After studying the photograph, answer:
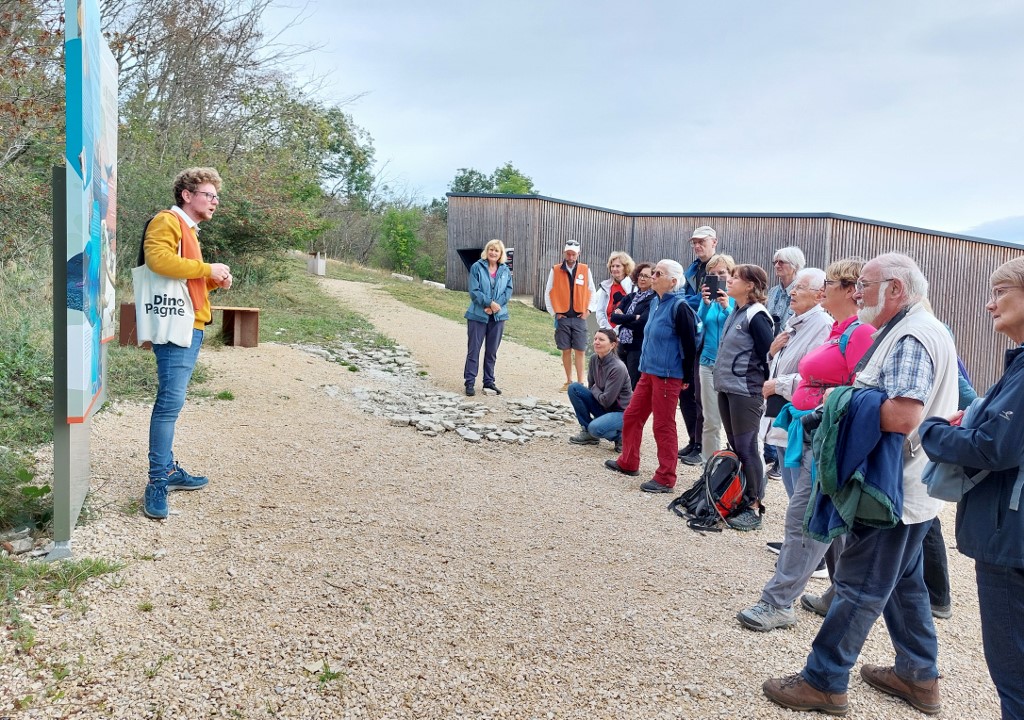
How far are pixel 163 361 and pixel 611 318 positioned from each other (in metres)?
4.69

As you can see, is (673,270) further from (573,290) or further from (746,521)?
(573,290)

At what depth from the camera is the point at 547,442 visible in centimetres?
719

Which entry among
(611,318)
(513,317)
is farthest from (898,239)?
(611,318)

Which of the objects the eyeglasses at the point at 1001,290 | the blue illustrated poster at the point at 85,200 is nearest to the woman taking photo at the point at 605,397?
the blue illustrated poster at the point at 85,200

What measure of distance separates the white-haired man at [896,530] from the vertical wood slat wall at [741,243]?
15.5 meters

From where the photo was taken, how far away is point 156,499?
14.1ft

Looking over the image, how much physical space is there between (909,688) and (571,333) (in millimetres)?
7004

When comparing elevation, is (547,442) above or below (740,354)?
below

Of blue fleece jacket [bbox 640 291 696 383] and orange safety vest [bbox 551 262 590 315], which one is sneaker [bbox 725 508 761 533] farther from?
orange safety vest [bbox 551 262 590 315]

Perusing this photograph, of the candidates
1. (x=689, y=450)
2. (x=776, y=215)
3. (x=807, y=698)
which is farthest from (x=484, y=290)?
(x=776, y=215)

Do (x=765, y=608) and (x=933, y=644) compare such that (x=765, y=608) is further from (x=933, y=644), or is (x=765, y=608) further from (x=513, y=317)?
(x=513, y=317)

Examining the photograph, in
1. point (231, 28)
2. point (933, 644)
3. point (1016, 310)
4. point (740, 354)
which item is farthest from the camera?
point (231, 28)

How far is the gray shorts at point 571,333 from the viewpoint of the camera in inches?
380

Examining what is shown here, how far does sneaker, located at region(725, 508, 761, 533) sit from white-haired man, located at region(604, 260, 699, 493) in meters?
0.72
